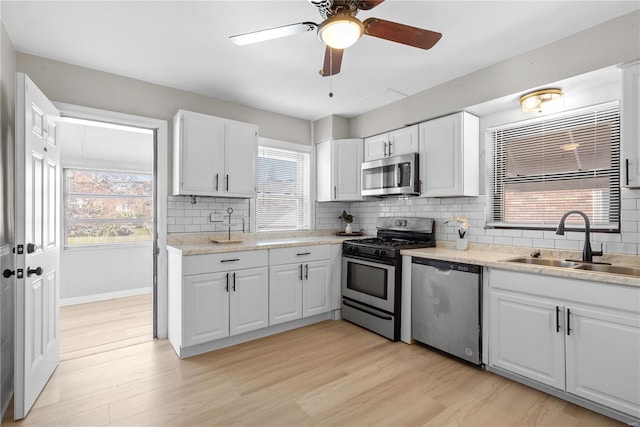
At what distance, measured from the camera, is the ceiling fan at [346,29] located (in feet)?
5.13

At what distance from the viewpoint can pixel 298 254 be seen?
11.2 ft

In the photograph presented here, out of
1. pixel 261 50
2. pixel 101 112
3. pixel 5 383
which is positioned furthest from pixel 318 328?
pixel 101 112

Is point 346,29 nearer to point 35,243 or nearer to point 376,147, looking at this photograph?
point 35,243

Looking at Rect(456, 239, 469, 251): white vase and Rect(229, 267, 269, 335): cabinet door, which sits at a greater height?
Rect(456, 239, 469, 251): white vase

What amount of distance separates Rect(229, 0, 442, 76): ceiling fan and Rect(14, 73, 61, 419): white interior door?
4.61 feet

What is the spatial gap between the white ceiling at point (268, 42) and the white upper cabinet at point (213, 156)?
40 cm

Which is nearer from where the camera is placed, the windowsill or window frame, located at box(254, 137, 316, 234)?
window frame, located at box(254, 137, 316, 234)

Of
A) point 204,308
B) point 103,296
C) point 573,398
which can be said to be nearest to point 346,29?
point 204,308

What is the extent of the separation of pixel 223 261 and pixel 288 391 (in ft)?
4.01

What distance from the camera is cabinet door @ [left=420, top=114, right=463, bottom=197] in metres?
3.06

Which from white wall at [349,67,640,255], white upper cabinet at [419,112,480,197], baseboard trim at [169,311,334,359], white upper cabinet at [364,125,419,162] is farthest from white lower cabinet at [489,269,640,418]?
baseboard trim at [169,311,334,359]

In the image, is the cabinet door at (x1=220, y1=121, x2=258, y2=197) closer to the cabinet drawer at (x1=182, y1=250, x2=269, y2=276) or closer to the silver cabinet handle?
the cabinet drawer at (x1=182, y1=250, x2=269, y2=276)

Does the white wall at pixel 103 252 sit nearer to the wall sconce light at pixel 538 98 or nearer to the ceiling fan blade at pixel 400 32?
the ceiling fan blade at pixel 400 32

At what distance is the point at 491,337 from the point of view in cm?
246
